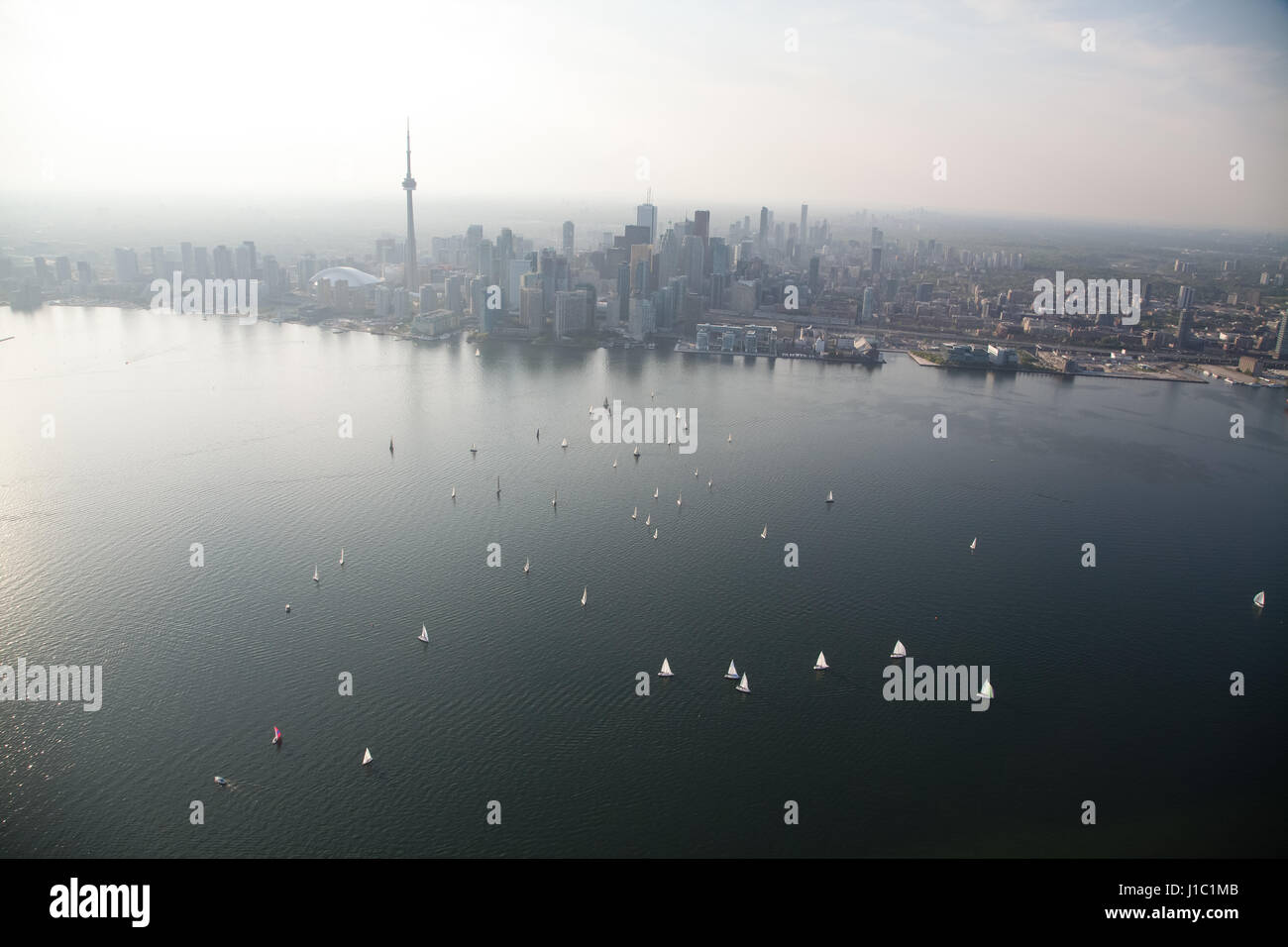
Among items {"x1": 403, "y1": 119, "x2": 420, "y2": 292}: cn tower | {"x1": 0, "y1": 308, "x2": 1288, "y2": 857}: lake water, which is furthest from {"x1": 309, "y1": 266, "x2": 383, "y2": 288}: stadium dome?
{"x1": 0, "y1": 308, "x2": 1288, "y2": 857}: lake water

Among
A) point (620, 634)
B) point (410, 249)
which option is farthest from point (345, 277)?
point (620, 634)

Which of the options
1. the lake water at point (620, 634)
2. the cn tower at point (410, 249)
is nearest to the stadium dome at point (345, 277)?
the cn tower at point (410, 249)

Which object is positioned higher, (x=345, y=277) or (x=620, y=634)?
(x=345, y=277)

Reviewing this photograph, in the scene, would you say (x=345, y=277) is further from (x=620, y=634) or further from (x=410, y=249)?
(x=620, y=634)

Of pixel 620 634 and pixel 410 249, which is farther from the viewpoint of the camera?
pixel 410 249

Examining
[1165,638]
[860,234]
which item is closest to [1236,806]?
[1165,638]

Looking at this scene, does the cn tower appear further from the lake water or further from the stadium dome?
the lake water

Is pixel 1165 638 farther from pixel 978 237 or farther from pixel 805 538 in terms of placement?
pixel 978 237

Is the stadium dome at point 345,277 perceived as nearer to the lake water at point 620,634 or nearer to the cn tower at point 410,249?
the cn tower at point 410,249
